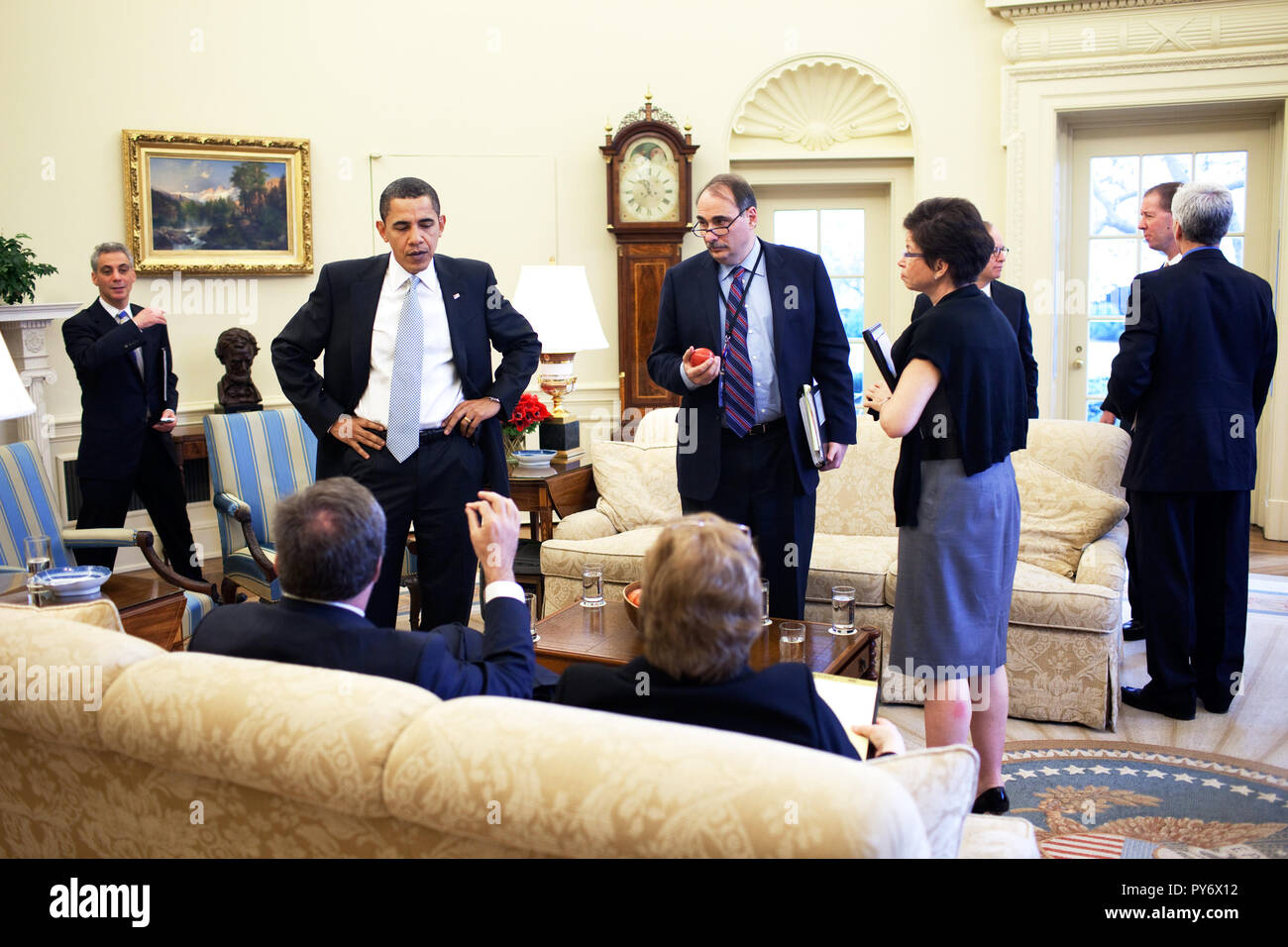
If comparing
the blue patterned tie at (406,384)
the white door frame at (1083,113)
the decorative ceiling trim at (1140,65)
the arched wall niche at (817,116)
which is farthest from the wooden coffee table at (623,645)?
the decorative ceiling trim at (1140,65)

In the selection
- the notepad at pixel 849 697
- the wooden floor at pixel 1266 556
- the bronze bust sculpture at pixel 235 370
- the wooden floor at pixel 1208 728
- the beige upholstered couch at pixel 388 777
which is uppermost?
the bronze bust sculpture at pixel 235 370

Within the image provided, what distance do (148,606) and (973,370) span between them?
2095 millimetres

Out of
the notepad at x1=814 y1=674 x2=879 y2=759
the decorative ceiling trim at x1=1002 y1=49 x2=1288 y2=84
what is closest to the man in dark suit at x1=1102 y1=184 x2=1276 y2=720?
the notepad at x1=814 y1=674 x2=879 y2=759

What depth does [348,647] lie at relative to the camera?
5.34ft

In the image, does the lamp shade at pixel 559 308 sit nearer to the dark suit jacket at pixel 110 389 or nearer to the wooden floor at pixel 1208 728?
the dark suit jacket at pixel 110 389

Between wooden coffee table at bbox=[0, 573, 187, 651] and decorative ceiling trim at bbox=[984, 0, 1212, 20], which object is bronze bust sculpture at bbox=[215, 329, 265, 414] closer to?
wooden coffee table at bbox=[0, 573, 187, 651]

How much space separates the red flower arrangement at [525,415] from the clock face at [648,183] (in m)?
2.06

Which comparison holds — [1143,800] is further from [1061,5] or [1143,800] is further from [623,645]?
[1061,5]

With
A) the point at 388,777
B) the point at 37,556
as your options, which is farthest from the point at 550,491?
the point at 388,777

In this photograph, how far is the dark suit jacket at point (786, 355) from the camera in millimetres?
3055

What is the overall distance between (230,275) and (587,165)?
2033 mm

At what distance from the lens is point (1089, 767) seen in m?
→ 3.10
